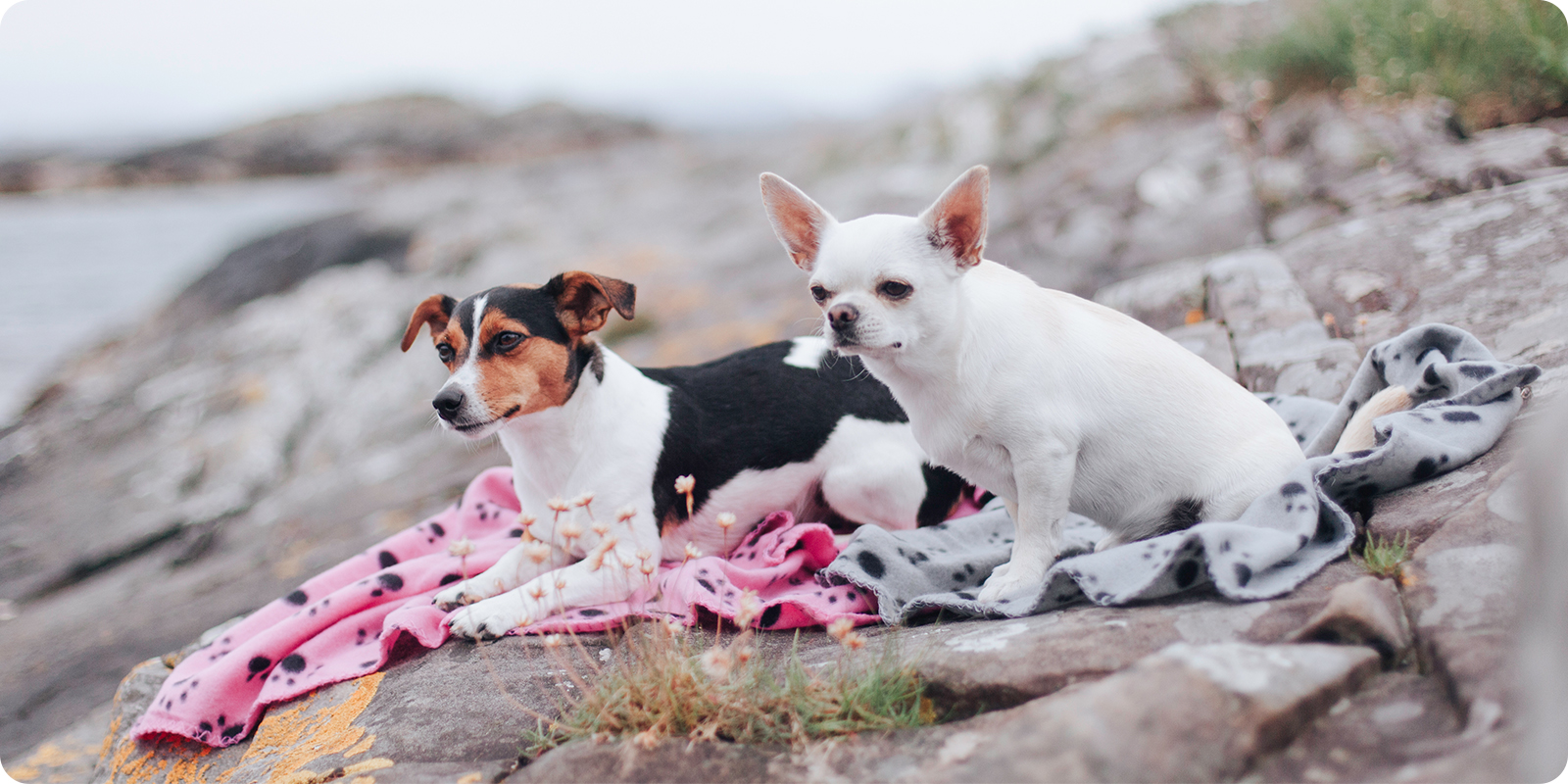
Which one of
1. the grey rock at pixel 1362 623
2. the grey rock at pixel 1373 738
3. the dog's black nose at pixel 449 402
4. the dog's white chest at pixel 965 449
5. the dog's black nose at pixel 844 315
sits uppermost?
the dog's black nose at pixel 844 315

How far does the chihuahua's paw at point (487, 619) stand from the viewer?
281cm

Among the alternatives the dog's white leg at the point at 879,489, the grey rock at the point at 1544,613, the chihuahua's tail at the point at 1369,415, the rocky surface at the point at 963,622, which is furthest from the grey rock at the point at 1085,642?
the dog's white leg at the point at 879,489

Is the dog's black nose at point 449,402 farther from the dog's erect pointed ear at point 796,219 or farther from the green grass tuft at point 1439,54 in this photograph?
the green grass tuft at point 1439,54

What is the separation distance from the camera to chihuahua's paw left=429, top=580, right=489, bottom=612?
3025mm

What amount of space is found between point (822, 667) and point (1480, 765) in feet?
4.39

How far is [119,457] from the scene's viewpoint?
753cm

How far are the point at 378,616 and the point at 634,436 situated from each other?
1.19 meters

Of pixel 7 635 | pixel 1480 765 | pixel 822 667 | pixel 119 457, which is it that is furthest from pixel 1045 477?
pixel 119 457

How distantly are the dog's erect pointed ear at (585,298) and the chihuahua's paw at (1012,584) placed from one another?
1515 mm

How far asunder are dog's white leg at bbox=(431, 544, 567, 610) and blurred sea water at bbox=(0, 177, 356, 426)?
8.56 metres

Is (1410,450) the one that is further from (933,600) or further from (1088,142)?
(1088,142)

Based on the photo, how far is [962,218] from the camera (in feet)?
7.63

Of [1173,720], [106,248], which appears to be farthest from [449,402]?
[106,248]

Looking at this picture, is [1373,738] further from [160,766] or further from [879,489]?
[160,766]
